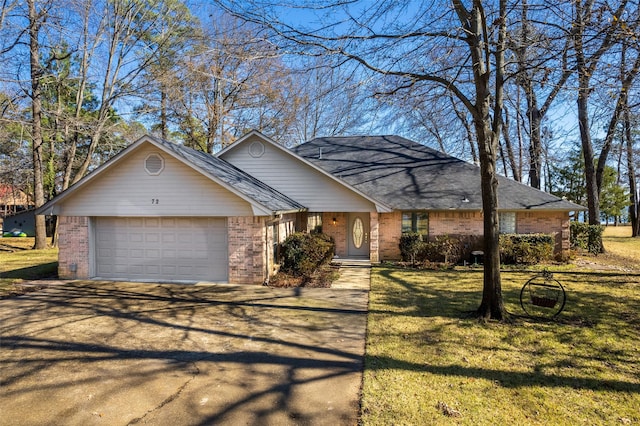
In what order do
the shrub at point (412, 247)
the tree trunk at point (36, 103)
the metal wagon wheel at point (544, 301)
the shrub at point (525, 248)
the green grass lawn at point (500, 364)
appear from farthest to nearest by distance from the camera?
the tree trunk at point (36, 103) < the shrub at point (412, 247) < the shrub at point (525, 248) < the metal wagon wheel at point (544, 301) < the green grass lawn at point (500, 364)

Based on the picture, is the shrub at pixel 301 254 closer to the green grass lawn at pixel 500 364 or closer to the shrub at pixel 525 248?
the green grass lawn at pixel 500 364

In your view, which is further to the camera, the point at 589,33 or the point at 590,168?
the point at 590,168

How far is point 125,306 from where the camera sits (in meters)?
8.78

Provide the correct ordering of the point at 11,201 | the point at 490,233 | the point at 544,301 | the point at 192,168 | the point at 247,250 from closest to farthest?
the point at 544,301 < the point at 490,233 < the point at 192,168 < the point at 247,250 < the point at 11,201

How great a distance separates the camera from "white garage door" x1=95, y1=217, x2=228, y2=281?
11367 millimetres

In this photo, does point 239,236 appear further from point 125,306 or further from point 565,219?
point 565,219

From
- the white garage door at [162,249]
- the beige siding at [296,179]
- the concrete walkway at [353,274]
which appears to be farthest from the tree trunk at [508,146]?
the white garage door at [162,249]

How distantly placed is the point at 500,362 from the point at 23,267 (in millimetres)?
16813

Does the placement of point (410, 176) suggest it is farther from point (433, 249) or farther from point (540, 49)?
point (540, 49)

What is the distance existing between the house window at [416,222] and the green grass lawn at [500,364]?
6.11 metres

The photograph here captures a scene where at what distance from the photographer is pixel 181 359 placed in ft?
19.0

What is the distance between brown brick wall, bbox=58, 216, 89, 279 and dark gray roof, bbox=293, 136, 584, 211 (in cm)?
930

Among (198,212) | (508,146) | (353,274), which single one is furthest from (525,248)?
(508,146)

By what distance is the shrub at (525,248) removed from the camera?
14.5 metres
